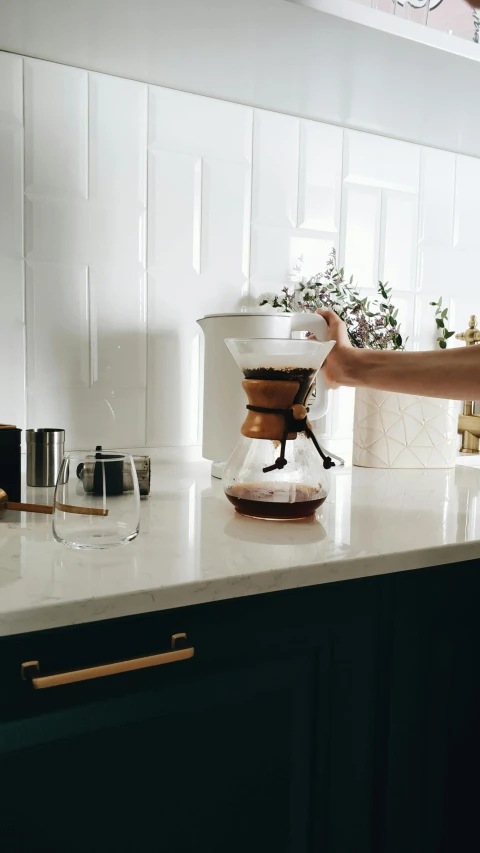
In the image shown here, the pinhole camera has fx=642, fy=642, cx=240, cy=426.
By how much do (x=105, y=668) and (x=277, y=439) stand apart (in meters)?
0.36

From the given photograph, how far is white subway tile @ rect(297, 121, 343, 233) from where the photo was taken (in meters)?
1.39

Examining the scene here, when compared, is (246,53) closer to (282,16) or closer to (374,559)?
(282,16)

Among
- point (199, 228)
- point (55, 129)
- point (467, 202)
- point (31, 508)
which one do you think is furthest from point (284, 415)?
point (467, 202)

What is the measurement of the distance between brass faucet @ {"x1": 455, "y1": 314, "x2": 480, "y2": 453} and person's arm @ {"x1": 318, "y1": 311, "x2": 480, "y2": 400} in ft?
1.79

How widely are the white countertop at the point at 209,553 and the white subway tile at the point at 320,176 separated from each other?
69 centimetres

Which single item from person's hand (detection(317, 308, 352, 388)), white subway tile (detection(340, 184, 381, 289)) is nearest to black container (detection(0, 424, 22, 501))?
person's hand (detection(317, 308, 352, 388))

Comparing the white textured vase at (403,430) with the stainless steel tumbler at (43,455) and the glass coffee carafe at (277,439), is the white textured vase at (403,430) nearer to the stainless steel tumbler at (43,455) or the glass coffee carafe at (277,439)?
the glass coffee carafe at (277,439)

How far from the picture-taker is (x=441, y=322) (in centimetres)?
159

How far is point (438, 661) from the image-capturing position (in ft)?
2.58

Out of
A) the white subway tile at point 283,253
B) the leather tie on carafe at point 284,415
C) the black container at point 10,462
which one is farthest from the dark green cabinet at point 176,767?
the white subway tile at point 283,253

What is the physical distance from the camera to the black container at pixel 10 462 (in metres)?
0.86

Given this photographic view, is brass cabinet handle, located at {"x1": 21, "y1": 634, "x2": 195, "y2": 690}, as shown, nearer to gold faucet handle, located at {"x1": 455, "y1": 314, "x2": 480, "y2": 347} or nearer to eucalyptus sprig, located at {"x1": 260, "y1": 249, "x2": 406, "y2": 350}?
eucalyptus sprig, located at {"x1": 260, "y1": 249, "x2": 406, "y2": 350}

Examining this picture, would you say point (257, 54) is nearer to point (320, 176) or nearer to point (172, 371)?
point (320, 176)

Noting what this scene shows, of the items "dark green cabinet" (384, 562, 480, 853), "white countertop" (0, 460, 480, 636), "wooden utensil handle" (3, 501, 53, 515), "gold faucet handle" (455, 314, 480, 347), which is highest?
"gold faucet handle" (455, 314, 480, 347)
